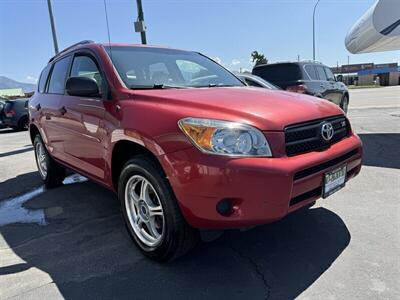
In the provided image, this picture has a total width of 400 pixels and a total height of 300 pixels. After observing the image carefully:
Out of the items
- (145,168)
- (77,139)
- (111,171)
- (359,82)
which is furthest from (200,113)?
(359,82)

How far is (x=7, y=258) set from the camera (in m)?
3.41

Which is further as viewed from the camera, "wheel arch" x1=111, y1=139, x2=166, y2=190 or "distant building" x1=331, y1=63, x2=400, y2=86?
"distant building" x1=331, y1=63, x2=400, y2=86

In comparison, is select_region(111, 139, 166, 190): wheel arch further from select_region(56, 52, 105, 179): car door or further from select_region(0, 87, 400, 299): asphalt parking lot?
select_region(0, 87, 400, 299): asphalt parking lot

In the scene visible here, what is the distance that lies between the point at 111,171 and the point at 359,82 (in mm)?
71643

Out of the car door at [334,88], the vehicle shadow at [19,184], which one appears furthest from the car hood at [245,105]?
the car door at [334,88]

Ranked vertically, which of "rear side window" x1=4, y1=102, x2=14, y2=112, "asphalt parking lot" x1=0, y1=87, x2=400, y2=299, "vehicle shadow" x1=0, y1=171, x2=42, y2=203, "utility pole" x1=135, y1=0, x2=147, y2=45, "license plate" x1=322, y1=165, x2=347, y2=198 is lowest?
"vehicle shadow" x1=0, y1=171, x2=42, y2=203

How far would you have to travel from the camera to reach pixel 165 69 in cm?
394

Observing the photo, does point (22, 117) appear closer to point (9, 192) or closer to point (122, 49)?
point (9, 192)

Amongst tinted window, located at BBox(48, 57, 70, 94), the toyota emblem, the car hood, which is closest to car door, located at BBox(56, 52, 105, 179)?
tinted window, located at BBox(48, 57, 70, 94)

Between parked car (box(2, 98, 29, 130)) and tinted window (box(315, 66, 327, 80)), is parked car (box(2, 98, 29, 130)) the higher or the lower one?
the lower one

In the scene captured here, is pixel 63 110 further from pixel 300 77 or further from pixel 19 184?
pixel 300 77

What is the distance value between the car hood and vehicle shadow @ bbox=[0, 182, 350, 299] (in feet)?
3.57

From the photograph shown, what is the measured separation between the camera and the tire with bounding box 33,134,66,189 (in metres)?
5.45

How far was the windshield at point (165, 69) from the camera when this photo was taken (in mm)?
3578
